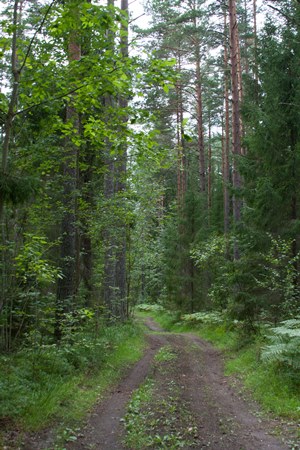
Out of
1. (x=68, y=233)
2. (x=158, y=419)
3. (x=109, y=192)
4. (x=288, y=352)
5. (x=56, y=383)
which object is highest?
(x=109, y=192)

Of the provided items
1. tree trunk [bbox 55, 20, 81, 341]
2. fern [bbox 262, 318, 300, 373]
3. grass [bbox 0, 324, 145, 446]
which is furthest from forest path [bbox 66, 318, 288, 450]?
tree trunk [bbox 55, 20, 81, 341]

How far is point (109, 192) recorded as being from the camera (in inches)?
527

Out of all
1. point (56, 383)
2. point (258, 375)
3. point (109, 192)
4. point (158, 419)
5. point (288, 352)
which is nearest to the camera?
point (158, 419)

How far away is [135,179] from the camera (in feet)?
42.2

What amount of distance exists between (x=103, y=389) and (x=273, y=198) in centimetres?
703

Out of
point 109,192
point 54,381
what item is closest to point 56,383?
point 54,381

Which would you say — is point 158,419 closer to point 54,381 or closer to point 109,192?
point 54,381

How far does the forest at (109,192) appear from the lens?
561 centimetres

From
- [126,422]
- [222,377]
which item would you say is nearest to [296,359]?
[222,377]

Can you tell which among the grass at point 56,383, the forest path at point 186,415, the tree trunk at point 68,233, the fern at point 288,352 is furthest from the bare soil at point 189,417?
the tree trunk at point 68,233

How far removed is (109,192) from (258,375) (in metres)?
7.70

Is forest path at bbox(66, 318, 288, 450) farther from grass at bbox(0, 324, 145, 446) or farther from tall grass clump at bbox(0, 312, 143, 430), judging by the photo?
tall grass clump at bbox(0, 312, 143, 430)

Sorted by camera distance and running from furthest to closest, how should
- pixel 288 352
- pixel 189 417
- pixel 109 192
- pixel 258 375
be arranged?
pixel 109 192 < pixel 258 375 < pixel 288 352 < pixel 189 417

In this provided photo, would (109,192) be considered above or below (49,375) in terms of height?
above
